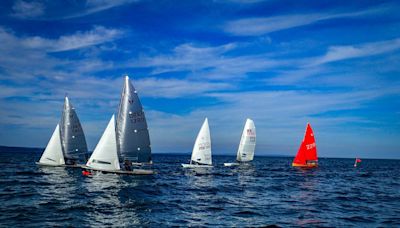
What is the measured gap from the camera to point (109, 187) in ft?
124

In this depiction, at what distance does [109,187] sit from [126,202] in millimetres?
9138

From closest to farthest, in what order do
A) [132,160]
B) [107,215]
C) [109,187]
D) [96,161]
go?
[107,215] < [109,187] < [96,161] < [132,160]

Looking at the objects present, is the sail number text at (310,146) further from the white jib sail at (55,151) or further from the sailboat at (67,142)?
the white jib sail at (55,151)

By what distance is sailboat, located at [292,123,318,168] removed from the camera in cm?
8362

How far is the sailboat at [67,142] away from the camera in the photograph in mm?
61750

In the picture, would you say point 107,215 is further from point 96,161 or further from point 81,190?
point 96,161

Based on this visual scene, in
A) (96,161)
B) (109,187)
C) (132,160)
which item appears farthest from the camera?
(132,160)

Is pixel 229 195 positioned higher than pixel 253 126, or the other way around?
pixel 253 126

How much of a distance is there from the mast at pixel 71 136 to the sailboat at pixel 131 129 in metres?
16.2

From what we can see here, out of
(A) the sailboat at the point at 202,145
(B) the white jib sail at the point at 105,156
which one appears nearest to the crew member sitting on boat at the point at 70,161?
(B) the white jib sail at the point at 105,156

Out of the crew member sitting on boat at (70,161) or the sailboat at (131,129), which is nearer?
the sailboat at (131,129)

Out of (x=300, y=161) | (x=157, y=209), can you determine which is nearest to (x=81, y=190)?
(x=157, y=209)

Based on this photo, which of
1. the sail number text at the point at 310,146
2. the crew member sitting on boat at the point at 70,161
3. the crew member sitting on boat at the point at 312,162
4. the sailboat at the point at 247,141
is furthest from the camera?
the crew member sitting on boat at the point at 312,162

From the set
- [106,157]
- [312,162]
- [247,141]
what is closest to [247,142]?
[247,141]
